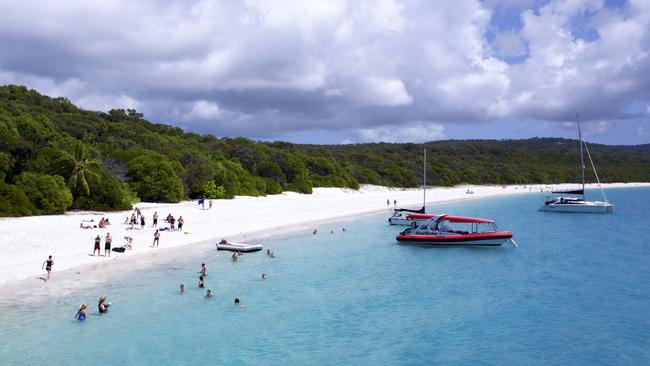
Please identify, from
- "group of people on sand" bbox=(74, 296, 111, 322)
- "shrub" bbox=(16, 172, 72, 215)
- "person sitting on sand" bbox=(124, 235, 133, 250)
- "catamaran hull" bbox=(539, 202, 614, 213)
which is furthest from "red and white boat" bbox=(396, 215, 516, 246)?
"catamaran hull" bbox=(539, 202, 614, 213)

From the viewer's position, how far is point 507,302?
2322cm

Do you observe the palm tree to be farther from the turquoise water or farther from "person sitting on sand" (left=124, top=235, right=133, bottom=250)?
the turquoise water

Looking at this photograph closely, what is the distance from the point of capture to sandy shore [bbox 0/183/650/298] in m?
25.7

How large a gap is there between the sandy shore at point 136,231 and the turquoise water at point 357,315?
10.6ft

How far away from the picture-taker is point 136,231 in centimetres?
3641

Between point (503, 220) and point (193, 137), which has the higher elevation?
point (193, 137)

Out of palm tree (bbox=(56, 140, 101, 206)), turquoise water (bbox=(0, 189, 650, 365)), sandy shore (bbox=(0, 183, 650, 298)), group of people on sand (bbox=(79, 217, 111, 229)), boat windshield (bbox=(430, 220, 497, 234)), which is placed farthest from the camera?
palm tree (bbox=(56, 140, 101, 206))

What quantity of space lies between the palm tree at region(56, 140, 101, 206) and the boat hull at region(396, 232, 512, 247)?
26.7 meters

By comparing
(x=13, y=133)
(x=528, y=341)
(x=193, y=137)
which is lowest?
(x=528, y=341)

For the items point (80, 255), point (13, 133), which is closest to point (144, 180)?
point (13, 133)

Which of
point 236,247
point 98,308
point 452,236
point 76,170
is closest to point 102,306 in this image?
point 98,308

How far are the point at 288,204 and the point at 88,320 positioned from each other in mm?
45891

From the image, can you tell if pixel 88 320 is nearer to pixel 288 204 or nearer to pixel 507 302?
pixel 507 302

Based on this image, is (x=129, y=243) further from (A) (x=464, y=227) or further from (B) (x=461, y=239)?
(A) (x=464, y=227)
